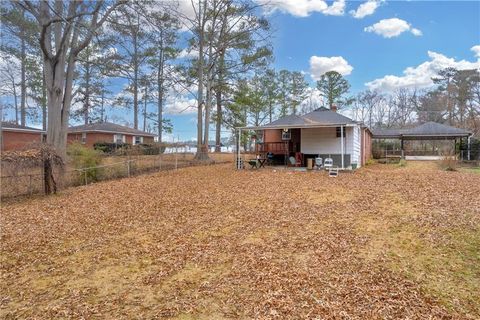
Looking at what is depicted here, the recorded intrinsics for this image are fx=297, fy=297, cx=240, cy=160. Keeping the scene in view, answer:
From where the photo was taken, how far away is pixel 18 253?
545cm

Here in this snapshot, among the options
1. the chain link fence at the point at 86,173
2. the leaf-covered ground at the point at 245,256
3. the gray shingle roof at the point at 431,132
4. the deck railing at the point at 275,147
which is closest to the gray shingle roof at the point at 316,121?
the deck railing at the point at 275,147

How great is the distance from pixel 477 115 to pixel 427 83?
8187 millimetres

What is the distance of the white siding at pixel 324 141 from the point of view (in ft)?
54.9

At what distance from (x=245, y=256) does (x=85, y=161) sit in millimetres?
10333

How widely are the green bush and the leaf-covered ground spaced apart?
321cm

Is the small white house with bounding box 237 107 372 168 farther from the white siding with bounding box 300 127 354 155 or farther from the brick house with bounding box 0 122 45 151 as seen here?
the brick house with bounding box 0 122 45 151

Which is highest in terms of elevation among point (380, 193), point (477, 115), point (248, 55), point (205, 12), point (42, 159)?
point (205, 12)

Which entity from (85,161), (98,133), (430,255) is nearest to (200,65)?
(85,161)

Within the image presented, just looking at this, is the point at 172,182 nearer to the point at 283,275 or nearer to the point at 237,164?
the point at 237,164

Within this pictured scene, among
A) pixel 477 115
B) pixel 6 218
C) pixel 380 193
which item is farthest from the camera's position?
pixel 477 115

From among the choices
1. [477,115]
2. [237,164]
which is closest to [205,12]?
[237,164]

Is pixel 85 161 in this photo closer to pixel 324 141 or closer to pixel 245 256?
pixel 245 256

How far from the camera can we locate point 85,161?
1275 centimetres

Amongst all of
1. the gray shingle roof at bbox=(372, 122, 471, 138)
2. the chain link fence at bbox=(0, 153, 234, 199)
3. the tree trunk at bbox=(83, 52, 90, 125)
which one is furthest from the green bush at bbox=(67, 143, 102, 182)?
the gray shingle roof at bbox=(372, 122, 471, 138)
